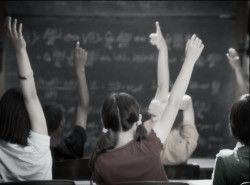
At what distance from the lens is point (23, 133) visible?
2.67 metres

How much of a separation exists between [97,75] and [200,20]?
3.55ft

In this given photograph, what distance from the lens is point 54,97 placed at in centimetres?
504

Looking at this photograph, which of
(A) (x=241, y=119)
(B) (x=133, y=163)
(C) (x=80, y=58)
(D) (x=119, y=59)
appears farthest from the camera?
(D) (x=119, y=59)

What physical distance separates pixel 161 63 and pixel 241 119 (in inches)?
37.6

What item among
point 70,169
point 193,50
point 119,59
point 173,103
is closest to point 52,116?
point 70,169

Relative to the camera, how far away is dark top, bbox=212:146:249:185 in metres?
2.48

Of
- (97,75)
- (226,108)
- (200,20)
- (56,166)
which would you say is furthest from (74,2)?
(56,166)

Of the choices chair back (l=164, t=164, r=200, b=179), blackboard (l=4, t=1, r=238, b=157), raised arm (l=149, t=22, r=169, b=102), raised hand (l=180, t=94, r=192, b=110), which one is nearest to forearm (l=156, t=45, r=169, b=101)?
raised arm (l=149, t=22, r=169, b=102)

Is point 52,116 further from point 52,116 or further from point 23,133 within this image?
point 23,133

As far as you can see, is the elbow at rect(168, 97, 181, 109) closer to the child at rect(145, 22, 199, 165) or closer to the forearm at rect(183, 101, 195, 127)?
the child at rect(145, 22, 199, 165)

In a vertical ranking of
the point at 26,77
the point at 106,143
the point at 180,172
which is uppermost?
the point at 26,77

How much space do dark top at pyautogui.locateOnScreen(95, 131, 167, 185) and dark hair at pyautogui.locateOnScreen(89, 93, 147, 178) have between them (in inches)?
1.7

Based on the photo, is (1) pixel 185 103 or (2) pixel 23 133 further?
(1) pixel 185 103

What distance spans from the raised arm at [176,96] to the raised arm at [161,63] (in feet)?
1.28
